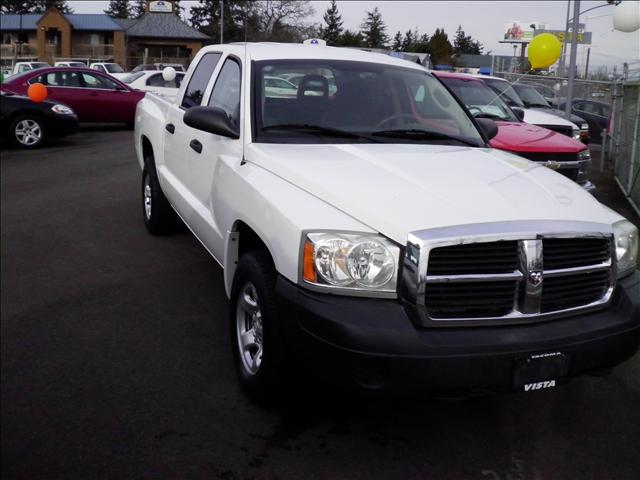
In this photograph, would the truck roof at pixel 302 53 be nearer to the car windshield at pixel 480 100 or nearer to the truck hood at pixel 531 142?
the truck hood at pixel 531 142

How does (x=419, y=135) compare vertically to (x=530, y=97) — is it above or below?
below

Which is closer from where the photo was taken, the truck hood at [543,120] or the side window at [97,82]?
the truck hood at [543,120]

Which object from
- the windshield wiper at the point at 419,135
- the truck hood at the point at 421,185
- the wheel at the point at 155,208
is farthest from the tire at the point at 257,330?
the wheel at the point at 155,208

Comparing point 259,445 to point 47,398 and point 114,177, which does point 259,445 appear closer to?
point 47,398

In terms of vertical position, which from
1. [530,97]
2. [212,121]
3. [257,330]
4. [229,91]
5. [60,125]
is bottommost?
[257,330]

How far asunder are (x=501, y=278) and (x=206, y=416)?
1598mm

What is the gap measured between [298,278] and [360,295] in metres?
0.28

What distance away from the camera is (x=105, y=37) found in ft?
251

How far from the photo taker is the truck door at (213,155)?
4379 millimetres

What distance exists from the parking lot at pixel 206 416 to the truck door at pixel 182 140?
29.8 inches

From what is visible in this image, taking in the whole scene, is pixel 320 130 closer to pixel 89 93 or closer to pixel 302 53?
pixel 302 53

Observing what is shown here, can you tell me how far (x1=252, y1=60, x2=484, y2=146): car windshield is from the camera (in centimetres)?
429

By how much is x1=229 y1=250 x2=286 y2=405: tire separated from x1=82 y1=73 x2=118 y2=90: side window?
50.2ft

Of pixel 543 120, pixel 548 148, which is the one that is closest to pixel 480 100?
pixel 543 120
